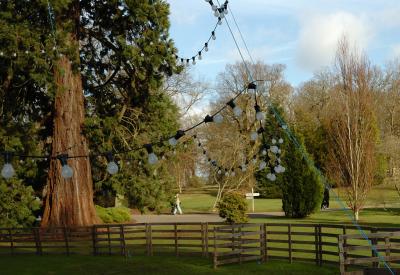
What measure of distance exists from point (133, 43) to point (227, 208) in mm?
8591

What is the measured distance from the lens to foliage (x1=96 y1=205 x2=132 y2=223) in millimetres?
27641

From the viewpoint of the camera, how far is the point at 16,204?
22000 mm

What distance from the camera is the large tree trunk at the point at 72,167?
2042 centimetres

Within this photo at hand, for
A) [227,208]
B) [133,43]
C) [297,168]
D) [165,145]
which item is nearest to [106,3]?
[133,43]

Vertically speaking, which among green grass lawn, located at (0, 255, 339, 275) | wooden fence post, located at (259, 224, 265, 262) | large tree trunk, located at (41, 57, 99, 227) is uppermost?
large tree trunk, located at (41, 57, 99, 227)

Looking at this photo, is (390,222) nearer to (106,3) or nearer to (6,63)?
(106,3)

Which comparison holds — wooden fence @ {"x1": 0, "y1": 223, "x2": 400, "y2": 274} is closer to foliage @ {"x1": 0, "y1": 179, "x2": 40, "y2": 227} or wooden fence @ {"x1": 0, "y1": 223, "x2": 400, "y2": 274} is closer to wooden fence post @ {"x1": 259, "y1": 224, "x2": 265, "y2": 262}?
wooden fence post @ {"x1": 259, "y1": 224, "x2": 265, "y2": 262}

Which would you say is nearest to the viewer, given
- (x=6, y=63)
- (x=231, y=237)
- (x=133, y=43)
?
(x=231, y=237)

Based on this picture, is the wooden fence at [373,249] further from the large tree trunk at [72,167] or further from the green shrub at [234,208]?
the green shrub at [234,208]

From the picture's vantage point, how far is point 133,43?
20688 mm

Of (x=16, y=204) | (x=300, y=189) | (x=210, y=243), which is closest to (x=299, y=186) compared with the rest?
(x=300, y=189)

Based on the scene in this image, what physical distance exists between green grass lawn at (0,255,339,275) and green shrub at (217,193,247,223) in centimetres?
873

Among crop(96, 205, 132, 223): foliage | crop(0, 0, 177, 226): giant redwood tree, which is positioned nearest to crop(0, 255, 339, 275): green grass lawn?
crop(0, 0, 177, 226): giant redwood tree

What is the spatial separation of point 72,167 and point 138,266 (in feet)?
25.2
